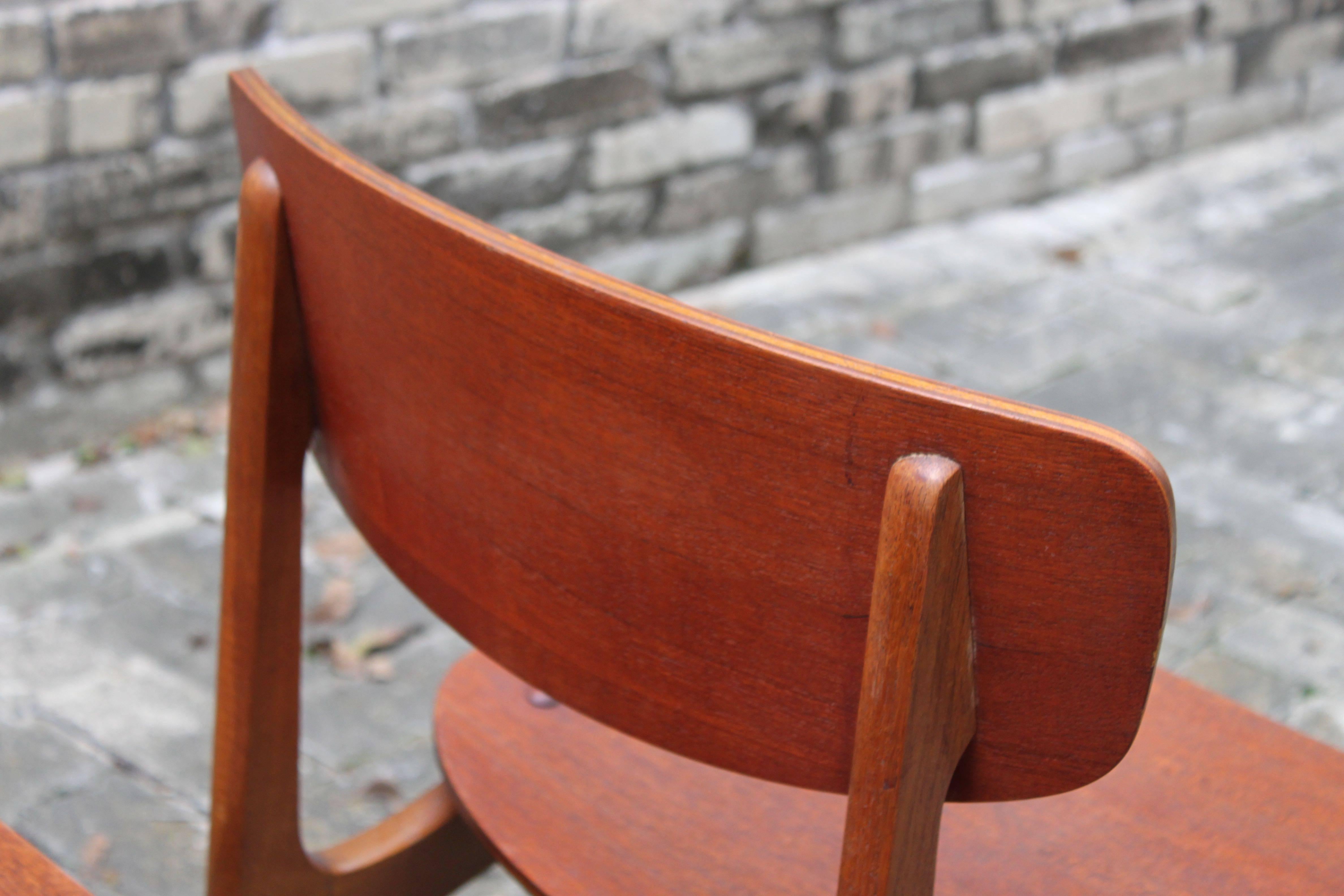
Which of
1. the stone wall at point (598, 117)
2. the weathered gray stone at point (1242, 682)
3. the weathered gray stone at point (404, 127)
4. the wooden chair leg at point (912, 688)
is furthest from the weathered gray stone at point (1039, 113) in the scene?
the wooden chair leg at point (912, 688)

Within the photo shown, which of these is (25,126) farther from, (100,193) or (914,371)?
(914,371)

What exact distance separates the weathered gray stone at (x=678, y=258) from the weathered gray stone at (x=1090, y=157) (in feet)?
4.26

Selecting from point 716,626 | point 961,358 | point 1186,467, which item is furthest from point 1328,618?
point 716,626

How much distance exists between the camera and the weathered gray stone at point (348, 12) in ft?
9.16

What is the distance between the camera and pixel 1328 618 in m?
2.29

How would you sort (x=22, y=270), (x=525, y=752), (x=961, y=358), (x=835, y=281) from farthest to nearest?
(x=835, y=281), (x=961, y=358), (x=22, y=270), (x=525, y=752)

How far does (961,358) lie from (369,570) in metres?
1.59

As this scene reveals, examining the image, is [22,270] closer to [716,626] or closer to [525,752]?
[525,752]

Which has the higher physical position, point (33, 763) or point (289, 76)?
point (289, 76)

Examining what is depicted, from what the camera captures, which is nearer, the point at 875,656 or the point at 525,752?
the point at 875,656

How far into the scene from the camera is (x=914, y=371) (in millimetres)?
3207

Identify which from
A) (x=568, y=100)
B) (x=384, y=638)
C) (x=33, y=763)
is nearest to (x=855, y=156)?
(x=568, y=100)

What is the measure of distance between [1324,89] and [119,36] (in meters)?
4.44

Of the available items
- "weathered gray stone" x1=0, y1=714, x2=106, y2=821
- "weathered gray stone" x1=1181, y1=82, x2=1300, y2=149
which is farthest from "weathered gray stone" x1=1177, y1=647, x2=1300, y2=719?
"weathered gray stone" x1=1181, y1=82, x2=1300, y2=149
